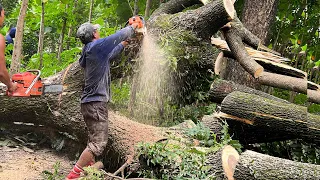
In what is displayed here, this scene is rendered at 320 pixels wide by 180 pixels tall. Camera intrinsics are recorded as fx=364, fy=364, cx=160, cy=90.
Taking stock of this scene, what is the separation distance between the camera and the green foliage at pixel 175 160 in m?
3.56

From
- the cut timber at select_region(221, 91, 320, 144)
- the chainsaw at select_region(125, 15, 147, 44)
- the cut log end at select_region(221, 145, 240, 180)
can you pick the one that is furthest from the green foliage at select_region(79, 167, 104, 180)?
the chainsaw at select_region(125, 15, 147, 44)

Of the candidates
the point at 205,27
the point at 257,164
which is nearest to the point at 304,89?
the point at 205,27

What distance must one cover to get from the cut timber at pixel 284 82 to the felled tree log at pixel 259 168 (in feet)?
5.55

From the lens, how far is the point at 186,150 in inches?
153

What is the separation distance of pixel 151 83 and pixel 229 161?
7.61 feet

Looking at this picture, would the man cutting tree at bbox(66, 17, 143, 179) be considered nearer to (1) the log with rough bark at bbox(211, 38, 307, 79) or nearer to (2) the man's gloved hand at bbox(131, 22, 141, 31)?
(2) the man's gloved hand at bbox(131, 22, 141, 31)

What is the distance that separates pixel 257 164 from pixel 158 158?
108 cm

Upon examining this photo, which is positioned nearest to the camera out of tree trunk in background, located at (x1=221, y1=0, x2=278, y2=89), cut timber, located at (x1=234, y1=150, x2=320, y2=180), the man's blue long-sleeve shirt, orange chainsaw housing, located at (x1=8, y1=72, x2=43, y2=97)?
cut timber, located at (x1=234, y1=150, x2=320, y2=180)

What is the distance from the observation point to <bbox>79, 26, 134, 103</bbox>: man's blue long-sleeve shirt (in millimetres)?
4145

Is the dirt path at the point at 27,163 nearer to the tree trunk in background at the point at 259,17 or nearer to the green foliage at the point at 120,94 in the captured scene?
the green foliage at the point at 120,94

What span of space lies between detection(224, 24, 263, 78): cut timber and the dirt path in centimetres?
281

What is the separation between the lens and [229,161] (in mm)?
3508

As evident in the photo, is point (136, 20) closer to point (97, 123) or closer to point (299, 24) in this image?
point (97, 123)

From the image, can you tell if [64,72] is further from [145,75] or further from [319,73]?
[319,73]
